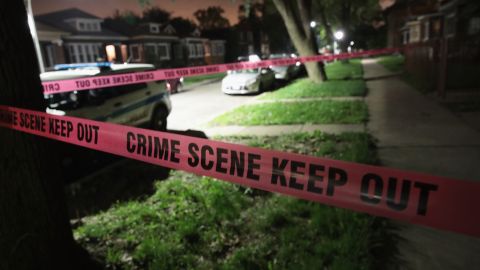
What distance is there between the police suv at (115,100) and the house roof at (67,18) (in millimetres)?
27877

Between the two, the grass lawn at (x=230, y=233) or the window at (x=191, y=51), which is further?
the window at (x=191, y=51)

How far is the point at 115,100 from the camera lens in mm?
6945

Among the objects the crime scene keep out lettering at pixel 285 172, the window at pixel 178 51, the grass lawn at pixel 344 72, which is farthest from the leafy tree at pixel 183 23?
the crime scene keep out lettering at pixel 285 172

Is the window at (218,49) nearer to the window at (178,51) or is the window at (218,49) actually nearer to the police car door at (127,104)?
the window at (178,51)

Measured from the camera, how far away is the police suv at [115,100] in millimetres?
6316

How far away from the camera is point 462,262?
288cm

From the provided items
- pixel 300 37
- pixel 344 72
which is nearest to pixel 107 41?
pixel 344 72

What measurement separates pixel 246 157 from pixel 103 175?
190 inches

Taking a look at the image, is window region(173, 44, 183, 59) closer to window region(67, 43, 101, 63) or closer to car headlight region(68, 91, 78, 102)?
window region(67, 43, 101, 63)

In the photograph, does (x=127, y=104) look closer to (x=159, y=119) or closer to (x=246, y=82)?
(x=159, y=119)

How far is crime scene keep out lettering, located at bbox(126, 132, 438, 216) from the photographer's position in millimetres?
1517

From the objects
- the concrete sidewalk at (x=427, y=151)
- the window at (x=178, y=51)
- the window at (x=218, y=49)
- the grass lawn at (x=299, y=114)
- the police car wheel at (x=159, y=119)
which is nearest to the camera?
the concrete sidewalk at (x=427, y=151)

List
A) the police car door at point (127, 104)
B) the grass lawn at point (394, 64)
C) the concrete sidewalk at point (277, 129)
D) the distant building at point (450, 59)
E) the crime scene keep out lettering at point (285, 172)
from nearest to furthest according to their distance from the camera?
the crime scene keep out lettering at point (285, 172)
the police car door at point (127, 104)
the concrete sidewalk at point (277, 129)
the distant building at point (450, 59)
the grass lawn at point (394, 64)

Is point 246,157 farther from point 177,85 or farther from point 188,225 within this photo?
point 177,85
